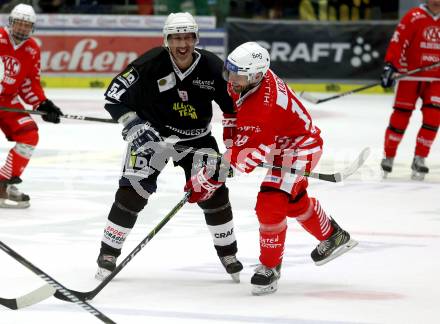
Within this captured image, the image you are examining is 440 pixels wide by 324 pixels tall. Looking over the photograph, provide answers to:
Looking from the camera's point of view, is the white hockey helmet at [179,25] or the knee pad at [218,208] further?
the knee pad at [218,208]

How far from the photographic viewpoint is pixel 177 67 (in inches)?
187

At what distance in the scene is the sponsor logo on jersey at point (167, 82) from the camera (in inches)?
188

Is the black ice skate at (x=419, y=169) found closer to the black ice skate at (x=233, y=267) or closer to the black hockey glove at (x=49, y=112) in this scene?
the black hockey glove at (x=49, y=112)

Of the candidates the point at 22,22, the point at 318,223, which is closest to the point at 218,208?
the point at 318,223

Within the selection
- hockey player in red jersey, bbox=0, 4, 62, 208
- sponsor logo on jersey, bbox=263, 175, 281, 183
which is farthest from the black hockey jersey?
hockey player in red jersey, bbox=0, 4, 62, 208

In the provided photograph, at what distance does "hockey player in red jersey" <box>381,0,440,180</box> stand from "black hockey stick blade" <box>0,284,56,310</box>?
459cm

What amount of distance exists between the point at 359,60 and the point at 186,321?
35.1 ft

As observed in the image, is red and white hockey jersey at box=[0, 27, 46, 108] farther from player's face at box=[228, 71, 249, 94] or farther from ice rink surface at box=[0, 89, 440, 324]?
player's face at box=[228, 71, 249, 94]

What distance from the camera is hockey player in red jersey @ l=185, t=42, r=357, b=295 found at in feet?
14.7

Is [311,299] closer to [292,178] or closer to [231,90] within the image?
[292,178]

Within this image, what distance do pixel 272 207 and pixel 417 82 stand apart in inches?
152

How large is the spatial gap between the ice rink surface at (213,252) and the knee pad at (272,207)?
31 centimetres

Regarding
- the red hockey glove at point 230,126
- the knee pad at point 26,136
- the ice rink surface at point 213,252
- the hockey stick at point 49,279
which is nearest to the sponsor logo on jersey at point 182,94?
the red hockey glove at point 230,126

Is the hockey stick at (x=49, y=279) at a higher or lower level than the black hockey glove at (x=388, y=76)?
higher
